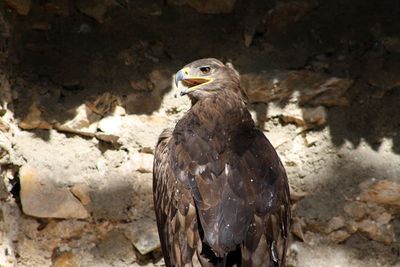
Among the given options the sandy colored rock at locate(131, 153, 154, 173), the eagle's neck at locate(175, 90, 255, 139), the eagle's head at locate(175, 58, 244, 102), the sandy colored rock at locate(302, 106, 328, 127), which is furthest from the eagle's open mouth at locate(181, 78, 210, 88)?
the sandy colored rock at locate(302, 106, 328, 127)

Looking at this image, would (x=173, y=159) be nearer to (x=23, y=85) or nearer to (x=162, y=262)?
(x=162, y=262)

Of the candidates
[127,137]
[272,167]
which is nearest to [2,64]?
[127,137]

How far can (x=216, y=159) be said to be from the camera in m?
5.34

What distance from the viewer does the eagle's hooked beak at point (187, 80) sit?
5.78 metres

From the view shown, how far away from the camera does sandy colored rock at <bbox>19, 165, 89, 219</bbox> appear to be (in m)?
5.82

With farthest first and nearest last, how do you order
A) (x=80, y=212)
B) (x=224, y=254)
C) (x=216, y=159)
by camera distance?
1. (x=80, y=212)
2. (x=216, y=159)
3. (x=224, y=254)

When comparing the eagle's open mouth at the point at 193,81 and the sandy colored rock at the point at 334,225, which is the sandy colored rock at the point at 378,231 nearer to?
the sandy colored rock at the point at 334,225

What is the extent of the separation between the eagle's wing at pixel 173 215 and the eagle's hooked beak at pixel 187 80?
1.60 ft

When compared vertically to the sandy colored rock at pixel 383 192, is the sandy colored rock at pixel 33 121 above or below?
above

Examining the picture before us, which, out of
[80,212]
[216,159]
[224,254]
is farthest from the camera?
[80,212]

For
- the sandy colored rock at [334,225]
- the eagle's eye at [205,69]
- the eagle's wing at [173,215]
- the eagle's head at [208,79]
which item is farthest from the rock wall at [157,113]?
the eagle's wing at [173,215]

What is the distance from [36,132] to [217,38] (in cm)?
139

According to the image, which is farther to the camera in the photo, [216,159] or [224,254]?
[216,159]

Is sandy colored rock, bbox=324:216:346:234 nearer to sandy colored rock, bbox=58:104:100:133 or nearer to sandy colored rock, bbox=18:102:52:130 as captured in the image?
sandy colored rock, bbox=58:104:100:133
